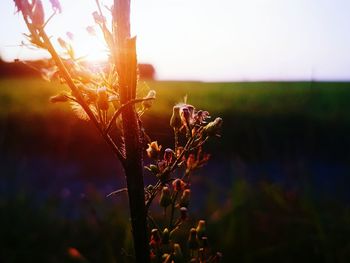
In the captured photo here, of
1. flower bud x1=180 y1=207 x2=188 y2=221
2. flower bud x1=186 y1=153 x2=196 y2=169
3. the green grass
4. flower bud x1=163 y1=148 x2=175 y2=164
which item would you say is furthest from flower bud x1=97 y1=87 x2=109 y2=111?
the green grass

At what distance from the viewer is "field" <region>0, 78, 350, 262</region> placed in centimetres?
489

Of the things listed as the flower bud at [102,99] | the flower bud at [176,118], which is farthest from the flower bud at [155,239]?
the flower bud at [102,99]

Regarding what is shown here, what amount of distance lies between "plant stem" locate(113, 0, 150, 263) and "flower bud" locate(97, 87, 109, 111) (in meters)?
0.05

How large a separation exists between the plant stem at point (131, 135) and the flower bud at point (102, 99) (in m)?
0.05

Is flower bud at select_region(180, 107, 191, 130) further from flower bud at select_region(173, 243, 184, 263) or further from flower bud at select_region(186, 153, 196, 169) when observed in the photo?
flower bud at select_region(173, 243, 184, 263)

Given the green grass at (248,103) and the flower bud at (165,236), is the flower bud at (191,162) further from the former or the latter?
the green grass at (248,103)

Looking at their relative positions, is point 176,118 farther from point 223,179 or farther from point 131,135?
point 223,179

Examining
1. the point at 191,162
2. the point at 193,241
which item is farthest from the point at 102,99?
the point at 193,241

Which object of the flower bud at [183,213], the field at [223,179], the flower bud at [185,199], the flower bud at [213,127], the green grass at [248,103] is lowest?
the field at [223,179]

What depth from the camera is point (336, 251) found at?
14.0 ft

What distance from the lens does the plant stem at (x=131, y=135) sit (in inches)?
55.1

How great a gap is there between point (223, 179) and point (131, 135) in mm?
8551

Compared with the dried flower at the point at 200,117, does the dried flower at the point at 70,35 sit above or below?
above

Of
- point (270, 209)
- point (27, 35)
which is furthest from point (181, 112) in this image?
point (270, 209)
